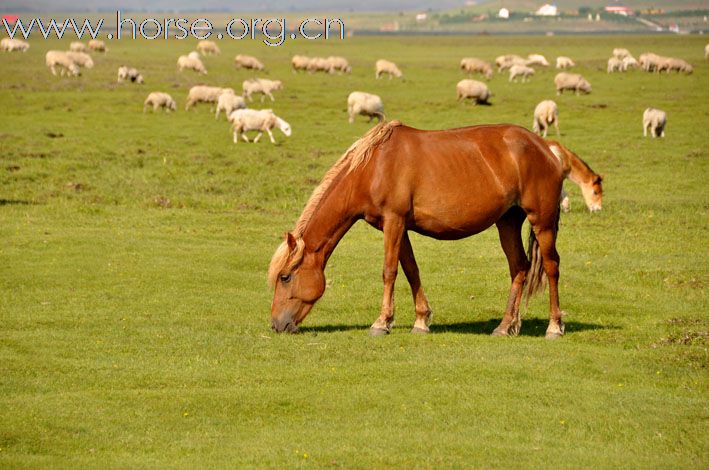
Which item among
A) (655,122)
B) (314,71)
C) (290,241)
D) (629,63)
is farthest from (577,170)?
(629,63)

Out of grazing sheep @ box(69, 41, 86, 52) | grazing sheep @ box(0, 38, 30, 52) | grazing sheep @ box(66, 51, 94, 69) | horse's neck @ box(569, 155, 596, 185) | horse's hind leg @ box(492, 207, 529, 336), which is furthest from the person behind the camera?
grazing sheep @ box(0, 38, 30, 52)

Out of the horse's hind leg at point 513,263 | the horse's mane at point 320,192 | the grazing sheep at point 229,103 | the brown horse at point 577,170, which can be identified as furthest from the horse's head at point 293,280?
the grazing sheep at point 229,103

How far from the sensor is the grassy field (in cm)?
990

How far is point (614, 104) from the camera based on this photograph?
52.6 meters

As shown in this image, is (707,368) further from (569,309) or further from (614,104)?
(614,104)

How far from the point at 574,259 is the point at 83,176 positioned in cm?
1495

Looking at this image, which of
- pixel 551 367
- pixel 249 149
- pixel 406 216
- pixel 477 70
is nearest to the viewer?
pixel 551 367

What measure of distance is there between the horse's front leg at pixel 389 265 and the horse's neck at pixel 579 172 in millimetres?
2999

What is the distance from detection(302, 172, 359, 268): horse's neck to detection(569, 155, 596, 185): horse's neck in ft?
11.2

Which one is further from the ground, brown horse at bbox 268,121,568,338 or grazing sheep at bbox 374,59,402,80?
brown horse at bbox 268,121,568,338

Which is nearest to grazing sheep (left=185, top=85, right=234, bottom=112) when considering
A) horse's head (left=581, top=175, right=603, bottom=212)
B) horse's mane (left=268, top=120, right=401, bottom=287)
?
horse's head (left=581, top=175, right=603, bottom=212)

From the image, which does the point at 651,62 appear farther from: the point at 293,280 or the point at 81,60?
the point at 293,280

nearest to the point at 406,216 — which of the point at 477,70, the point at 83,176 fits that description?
the point at 83,176

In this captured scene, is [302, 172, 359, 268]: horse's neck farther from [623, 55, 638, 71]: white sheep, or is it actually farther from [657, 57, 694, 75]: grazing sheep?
[623, 55, 638, 71]: white sheep
